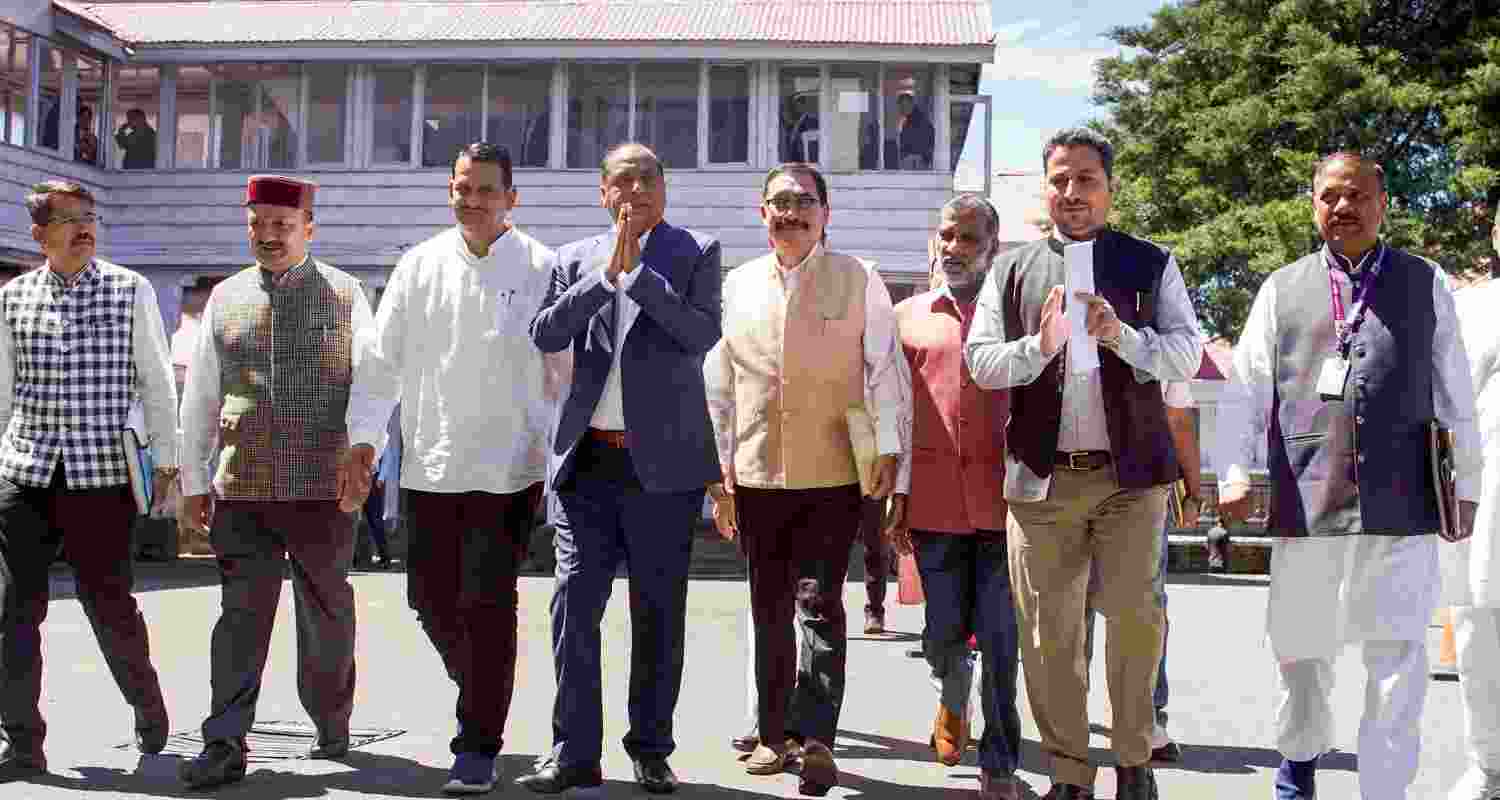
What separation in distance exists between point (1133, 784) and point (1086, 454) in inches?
43.4

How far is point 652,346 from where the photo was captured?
6.15m

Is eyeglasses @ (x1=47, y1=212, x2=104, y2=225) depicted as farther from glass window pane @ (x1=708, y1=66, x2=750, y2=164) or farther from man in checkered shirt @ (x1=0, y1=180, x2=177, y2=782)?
glass window pane @ (x1=708, y1=66, x2=750, y2=164)

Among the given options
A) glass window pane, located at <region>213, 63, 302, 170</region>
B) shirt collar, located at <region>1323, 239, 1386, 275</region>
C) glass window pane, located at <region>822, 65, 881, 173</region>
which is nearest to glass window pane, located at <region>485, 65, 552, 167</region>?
glass window pane, located at <region>213, 63, 302, 170</region>

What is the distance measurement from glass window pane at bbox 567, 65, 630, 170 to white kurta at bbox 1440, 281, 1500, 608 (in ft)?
58.8

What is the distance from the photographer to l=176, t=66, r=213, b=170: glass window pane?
960 inches

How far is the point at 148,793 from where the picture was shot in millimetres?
5848

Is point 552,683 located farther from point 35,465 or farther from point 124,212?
point 124,212

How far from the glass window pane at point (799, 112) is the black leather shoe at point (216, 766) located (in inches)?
695

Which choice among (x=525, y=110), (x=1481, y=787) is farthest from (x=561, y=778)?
(x=525, y=110)

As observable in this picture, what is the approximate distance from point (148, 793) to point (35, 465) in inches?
56.0

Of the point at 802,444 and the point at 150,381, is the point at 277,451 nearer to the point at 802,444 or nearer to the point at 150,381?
the point at 150,381

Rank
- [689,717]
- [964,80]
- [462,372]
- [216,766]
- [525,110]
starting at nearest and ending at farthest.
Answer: [216,766], [462,372], [689,717], [964,80], [525,110]

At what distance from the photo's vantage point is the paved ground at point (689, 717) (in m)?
6.18

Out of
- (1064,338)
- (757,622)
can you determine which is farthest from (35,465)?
(1064,338)
